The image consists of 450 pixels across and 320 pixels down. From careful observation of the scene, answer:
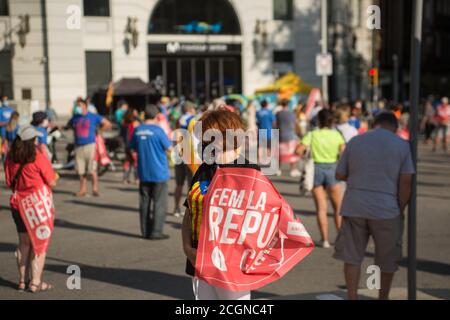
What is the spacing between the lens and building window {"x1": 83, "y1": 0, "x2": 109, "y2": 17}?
2813cm

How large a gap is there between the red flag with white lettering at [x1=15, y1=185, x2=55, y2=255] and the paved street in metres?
0.55

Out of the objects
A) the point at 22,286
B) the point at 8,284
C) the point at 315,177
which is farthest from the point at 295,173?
the point at 22,286

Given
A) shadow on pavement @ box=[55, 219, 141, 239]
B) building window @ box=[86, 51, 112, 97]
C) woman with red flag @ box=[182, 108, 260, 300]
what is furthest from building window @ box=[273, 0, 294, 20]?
woman with red flag @ box=[182, 108, 260, 300]

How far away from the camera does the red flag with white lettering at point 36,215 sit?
677 centimetres

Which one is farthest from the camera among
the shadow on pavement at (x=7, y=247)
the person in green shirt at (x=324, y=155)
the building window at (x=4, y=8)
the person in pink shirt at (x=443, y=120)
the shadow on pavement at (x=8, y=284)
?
the building window at (x=4, y=8)

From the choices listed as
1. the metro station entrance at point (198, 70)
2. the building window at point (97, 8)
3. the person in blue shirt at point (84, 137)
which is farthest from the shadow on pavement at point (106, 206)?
the metro station entrance at point (198, 70)

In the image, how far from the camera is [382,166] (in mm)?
5688

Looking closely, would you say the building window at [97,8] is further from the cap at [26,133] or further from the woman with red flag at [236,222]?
the woman with red flag at [236,222]

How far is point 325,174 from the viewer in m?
8.60

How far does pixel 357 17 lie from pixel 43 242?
126ft

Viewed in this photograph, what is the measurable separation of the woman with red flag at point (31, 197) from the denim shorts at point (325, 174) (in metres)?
3.48

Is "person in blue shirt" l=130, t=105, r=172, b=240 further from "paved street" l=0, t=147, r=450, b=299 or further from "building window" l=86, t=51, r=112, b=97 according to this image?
"building window" l=86, t=51, r=112, b=97
